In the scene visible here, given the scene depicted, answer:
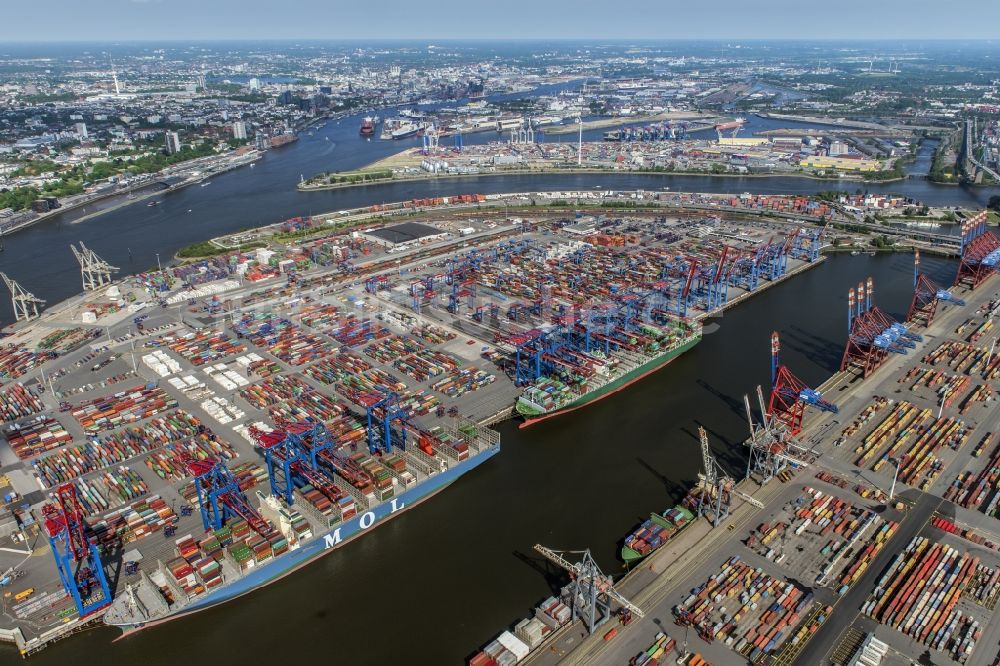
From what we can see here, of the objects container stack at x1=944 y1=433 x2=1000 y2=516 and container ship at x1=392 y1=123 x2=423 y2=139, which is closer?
container stack at x1=944 y1=433 x2=1000 y2=516

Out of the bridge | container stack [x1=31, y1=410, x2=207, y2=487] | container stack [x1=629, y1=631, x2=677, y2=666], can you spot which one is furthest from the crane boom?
the bridge

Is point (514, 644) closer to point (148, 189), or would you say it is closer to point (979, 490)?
Answer: point (979, 490)

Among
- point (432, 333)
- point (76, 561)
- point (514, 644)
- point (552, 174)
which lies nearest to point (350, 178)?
point (552, 174)

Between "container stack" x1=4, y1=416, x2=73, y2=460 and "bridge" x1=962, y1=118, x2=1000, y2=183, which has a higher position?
"bridge" x1=962, y1=118, x2=1000, y2=183

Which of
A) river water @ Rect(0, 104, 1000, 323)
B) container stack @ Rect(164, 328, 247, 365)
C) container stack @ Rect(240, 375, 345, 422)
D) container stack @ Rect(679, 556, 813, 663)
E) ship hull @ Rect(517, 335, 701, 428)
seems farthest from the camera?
river water @ Rect(0, 104, 1000, 323)

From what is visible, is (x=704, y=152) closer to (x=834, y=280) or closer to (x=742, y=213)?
(x=742, y=213)

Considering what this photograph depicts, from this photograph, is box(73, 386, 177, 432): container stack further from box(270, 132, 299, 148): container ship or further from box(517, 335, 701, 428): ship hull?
box(270, 132, 299, 148): container ship
